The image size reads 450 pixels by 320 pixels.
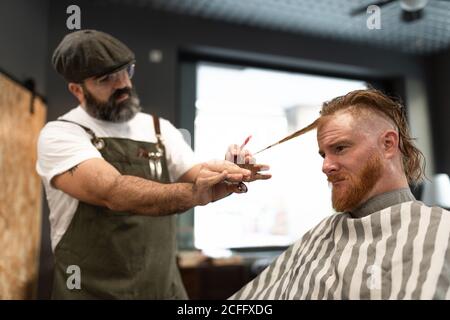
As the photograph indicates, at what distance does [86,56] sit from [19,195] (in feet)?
1.96

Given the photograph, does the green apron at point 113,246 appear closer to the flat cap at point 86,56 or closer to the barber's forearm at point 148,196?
the barber's forearm at point 148,196

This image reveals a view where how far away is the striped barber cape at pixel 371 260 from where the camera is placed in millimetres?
950

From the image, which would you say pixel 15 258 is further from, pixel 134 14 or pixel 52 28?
pixel 134 14

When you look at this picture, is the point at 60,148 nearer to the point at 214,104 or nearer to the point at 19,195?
the point at 19,195

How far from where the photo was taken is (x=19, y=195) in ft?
4.46

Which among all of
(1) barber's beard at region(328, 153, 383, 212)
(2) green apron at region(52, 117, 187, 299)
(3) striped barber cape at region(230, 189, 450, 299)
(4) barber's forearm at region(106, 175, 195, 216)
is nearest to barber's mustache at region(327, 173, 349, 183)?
(1) barber's beard at region(328, 153, 383, 212)

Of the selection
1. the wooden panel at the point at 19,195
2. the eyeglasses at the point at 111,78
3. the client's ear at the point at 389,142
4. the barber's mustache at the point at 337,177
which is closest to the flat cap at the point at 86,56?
the eyeglasses at the point at 111,78

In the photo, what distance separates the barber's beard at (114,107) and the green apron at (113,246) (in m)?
0.08

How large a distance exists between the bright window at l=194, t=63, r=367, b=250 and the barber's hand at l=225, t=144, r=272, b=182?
0.03 meters

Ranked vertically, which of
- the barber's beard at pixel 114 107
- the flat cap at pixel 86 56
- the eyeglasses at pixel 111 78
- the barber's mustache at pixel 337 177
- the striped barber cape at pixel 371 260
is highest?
the flat cap at pixel 86 56

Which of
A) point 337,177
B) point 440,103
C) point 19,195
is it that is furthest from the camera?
point 440,103

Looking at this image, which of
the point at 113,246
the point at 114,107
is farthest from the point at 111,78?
the point at 113,246

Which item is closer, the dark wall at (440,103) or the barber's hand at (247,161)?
the barber's hand at (247,161)

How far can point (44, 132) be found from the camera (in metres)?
1.25
